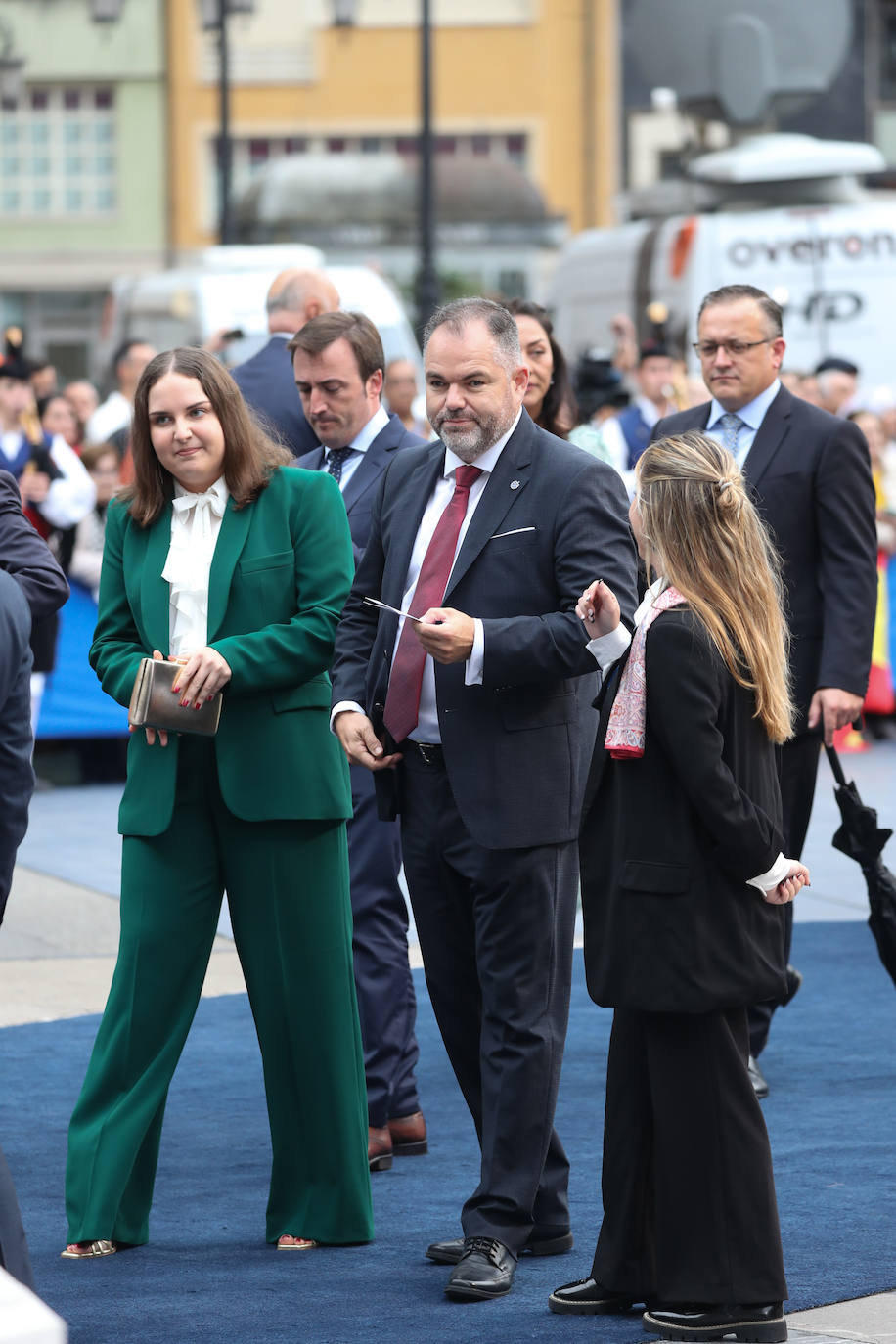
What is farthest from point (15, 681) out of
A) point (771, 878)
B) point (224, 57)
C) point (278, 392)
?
point (224, 57)

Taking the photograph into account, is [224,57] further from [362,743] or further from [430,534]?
[362,743]

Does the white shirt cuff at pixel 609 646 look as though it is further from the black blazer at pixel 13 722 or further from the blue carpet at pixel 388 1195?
the blue carpet at pixel 388 1195

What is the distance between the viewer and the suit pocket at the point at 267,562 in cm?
509

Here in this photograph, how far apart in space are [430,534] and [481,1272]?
156 centimetres

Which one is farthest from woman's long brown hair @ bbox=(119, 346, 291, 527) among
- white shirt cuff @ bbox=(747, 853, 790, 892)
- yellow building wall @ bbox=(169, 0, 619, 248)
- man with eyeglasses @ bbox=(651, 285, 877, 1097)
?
yellow building wall @ bbox=(169, 0, 619, 248)

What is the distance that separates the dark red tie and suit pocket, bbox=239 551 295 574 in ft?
1.09

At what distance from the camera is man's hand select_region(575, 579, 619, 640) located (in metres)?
4.60

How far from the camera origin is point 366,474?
19.9 ft

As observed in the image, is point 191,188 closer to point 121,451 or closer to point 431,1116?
point 121,451

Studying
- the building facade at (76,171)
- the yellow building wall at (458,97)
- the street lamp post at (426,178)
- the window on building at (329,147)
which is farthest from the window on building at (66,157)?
the street lamp post at (426,178)

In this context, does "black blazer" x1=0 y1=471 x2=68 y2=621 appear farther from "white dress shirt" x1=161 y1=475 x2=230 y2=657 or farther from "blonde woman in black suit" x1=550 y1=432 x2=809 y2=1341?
"blonde woman in black suit" x1=550 y1=432 x2=809 y2=1341

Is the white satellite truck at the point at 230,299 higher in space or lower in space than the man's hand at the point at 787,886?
higher

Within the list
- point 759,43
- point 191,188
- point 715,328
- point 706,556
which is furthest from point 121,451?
point 191,188

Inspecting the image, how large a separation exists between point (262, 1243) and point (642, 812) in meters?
1.49
